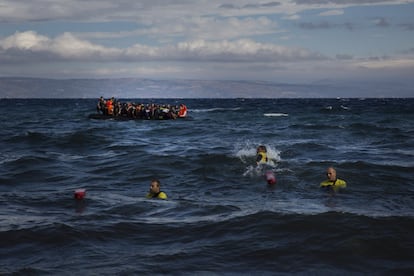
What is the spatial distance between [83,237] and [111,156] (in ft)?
48.6

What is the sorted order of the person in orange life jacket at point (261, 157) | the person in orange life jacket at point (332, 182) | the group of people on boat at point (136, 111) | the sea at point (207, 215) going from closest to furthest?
the sea at point (207, 215) → the person in orange life jacket at point (332, 182) → the person in orange life jacket at point (261, 157) → the group of people on boat at point (136, 111)

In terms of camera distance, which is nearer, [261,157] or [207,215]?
[207,215]

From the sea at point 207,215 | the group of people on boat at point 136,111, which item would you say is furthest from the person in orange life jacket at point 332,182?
the group of people on boat at point 136,111

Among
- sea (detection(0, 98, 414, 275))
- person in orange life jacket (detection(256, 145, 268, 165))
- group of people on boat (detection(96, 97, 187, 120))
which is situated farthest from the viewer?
group of people on boat (detection(96, 97, 187, 120))

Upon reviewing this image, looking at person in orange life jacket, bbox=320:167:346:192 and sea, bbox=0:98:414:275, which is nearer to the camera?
sea, bbox=0:98:414:275

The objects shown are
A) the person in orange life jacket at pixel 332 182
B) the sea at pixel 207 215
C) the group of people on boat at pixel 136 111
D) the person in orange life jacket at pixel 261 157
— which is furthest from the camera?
the group of people on boat at pixel 136 111

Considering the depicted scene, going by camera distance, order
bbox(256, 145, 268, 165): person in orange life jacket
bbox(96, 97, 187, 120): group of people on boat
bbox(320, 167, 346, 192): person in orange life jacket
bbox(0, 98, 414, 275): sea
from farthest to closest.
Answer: bbox(96, 97, 187, 120): group of people on boat → bbox(256, 145, 268, 165): person in orange life jacket → bbox(320, 167, 346, 192): person in orange life jacket → bbox(0, 98, 414, 275): sea

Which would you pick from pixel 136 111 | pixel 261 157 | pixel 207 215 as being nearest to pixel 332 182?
pixel 261 157

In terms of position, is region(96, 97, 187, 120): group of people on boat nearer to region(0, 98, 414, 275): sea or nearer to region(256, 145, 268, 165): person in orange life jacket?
region(0, 98, 414, 275): sea

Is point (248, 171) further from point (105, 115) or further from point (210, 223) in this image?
point (105, 115)

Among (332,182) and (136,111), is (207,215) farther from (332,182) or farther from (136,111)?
(136,111)

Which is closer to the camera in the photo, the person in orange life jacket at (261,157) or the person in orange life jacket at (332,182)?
the person in orange life jacket at (332,182)

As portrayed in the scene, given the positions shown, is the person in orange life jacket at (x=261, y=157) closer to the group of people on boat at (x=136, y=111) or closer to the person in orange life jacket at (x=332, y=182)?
the person in orange life jacket at (x=332, y=182)

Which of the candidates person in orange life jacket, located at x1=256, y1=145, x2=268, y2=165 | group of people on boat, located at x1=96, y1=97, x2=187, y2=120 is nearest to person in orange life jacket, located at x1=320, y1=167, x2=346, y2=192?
person in orange life jacket, located at x1=256, y1=145, x2=268, y2=165
